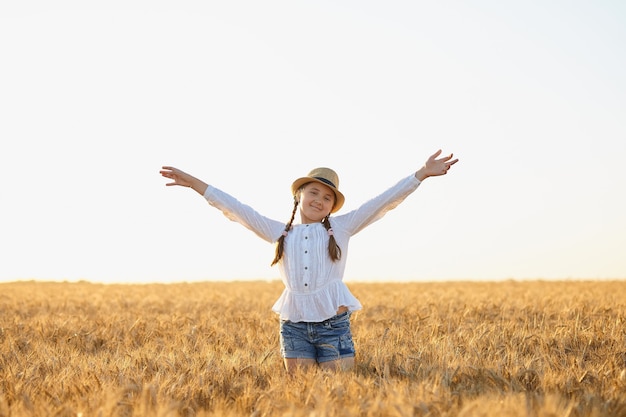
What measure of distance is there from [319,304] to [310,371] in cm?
77

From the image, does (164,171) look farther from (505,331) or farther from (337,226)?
(505,331)

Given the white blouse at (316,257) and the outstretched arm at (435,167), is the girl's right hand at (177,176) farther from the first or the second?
the outstretched arm at (435,167)

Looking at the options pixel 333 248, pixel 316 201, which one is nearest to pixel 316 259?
pixel 333 248

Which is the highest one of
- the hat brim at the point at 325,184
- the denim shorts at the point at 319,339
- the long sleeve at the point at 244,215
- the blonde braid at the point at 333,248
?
the hat brim at the point at 325,184

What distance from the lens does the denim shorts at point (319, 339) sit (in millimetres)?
4957

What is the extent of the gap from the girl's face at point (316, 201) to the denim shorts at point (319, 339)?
745 millimetres

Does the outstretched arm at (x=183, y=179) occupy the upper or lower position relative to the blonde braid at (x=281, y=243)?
upper

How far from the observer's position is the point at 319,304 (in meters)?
4.95

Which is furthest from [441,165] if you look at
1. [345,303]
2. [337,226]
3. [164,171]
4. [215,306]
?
[215,306]

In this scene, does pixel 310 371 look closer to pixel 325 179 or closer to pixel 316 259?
pixel 316 259

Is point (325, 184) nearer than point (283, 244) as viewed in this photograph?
Yes

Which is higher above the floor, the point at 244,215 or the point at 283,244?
the point at 244,215

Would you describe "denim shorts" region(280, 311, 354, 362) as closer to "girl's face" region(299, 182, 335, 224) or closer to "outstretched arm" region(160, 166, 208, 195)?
"girl's face" region(299, 182, 335, 224)

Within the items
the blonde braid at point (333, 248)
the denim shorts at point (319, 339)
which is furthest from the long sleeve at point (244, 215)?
the denim shorts at point (319, 339)
